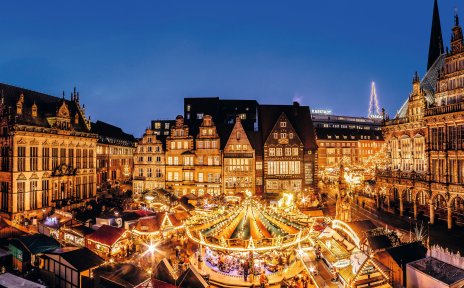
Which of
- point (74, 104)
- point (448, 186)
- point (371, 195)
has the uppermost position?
point (74, 104)

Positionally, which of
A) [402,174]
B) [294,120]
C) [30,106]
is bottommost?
[402,174]

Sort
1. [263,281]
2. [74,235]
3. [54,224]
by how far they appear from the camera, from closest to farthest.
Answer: [263,281], [74,235], [54,224]

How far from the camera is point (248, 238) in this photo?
1589 cm

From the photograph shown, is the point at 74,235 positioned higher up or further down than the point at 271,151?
further down

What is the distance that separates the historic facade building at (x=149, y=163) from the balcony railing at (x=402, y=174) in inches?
1137

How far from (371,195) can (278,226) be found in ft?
118

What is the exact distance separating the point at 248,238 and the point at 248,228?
792mm

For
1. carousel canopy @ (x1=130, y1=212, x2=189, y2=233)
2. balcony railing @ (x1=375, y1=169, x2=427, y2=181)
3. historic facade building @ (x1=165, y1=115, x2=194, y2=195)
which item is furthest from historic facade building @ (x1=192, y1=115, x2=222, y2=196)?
balcony railing @ (x1=375, y1=169, x2=427, y2=181)

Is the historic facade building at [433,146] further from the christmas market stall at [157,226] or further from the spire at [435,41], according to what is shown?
the christmas market stall at [157,226]

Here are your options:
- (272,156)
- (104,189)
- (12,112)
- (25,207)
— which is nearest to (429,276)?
(272,156)

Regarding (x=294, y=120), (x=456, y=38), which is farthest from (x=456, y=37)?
(x=294, y=120)

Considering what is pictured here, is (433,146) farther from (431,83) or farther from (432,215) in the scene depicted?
(431,83)

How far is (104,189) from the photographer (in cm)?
5053

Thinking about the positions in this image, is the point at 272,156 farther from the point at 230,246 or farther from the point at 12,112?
the point at 12,112
